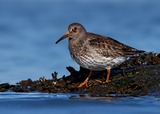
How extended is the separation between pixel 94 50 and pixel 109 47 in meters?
0.93

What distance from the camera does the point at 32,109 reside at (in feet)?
17.4

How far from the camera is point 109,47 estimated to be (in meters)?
9.86

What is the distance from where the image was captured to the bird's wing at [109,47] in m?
9.54

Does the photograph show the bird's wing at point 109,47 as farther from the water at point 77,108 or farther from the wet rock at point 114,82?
the water at point 77,108

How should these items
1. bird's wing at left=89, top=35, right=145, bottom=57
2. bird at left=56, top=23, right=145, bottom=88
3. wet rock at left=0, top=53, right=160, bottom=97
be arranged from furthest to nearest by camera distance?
1. bird's wing at left=89, top=35, right=145, bottom=57
2. bird at left=56, top=23, right=145, bottom=88
3. wet rock at left=0, top=53, right=160, bottom=97

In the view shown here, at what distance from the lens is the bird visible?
9.30 m

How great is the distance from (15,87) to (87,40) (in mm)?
4470

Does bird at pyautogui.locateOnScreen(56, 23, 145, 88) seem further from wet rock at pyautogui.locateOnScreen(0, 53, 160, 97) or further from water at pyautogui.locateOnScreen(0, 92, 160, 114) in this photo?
water at pyautogui.locateOnScreen(0, 92, 160, 114)

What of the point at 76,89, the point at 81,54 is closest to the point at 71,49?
the point at 81,54

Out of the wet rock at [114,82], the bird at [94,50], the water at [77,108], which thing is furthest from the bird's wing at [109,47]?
the water at [77,108]

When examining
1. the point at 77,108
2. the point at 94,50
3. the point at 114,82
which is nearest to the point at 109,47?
the point at 94,50

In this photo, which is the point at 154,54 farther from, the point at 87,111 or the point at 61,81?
the point at 87,111

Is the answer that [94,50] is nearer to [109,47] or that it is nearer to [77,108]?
[109,47]

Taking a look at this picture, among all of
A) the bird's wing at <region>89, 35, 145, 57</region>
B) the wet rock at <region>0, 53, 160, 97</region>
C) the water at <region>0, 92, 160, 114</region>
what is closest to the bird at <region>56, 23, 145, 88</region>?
the bird's wing at <region>89, 35, 145, 57</region>
